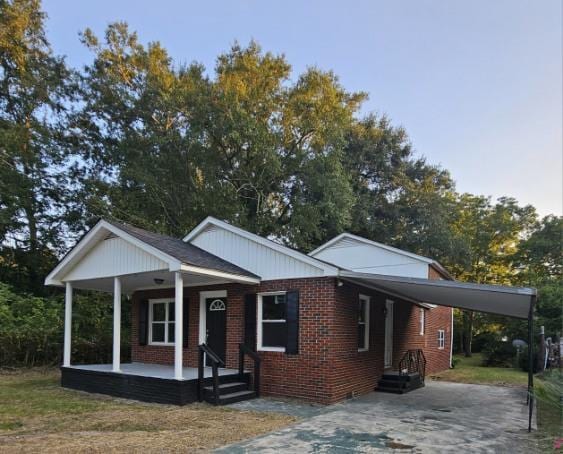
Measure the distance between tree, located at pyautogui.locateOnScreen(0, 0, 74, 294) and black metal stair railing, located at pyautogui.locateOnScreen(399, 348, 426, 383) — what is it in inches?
647

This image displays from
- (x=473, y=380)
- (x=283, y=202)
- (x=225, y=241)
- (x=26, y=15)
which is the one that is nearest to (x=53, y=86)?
(x=26, y=15)

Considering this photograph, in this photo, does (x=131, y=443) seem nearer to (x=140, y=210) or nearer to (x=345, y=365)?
(x=345, y=365)

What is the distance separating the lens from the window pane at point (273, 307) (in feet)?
34.5

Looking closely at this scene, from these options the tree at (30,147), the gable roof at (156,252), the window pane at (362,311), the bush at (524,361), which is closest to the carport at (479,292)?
the window pane at (362,311)

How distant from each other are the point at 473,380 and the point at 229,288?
926cm

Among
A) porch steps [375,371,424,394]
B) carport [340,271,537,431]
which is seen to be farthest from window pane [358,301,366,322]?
porch steps [375,371,424,394]

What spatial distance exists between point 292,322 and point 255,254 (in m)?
1.91

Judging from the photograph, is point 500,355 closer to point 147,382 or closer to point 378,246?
point 378,246

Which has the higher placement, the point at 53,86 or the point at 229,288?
the point at 53,86

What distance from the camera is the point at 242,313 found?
10.9 meters

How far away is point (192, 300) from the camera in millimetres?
12133

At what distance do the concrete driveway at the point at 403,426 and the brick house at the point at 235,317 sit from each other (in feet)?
2.32

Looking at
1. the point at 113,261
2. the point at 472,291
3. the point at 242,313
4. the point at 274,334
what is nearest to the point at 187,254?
the point at 113,261

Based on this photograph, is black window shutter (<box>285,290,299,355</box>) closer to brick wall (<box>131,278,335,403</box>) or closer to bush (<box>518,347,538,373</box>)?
brick wall (<box>131,278,335,403</box>)
